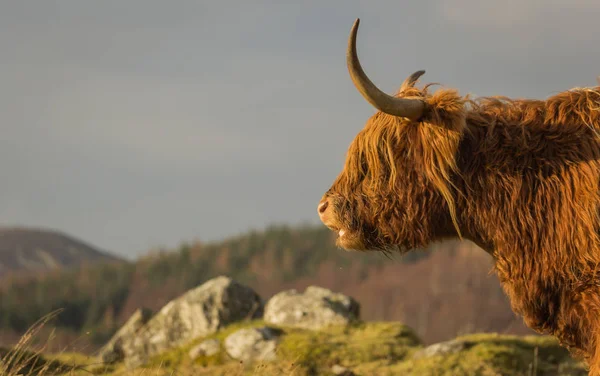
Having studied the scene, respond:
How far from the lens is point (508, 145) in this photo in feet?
20.9

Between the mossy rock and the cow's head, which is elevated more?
the cow's head

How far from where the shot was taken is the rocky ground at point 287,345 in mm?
11430

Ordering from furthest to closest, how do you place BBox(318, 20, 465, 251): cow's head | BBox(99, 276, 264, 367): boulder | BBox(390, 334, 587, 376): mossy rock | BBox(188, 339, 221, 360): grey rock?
1. BBox(99, 276, 264, 367): boulder
2. BBox(188, 339, 221, 360): grey rock
3. BBox(390, 334, 587, 376): mossy rock
4. BBox(318, 20, 465, 251): cow's head

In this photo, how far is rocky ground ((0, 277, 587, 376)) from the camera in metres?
11.4

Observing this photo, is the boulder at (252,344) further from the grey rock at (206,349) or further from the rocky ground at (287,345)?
the grey rock at (206,349)

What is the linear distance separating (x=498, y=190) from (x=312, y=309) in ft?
27.7

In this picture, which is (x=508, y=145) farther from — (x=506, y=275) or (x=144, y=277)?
(x=144, y=277)

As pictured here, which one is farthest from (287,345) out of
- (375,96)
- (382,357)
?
(375,96)

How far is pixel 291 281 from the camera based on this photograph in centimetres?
12388

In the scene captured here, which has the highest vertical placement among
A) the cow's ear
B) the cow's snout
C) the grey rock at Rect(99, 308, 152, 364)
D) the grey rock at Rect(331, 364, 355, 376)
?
the cow's ear

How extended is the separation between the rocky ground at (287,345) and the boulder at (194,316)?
0.02 meters

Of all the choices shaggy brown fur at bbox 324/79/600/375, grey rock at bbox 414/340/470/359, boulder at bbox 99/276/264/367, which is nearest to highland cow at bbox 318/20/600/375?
shaggy brown fur at bbox 324/79/600/375

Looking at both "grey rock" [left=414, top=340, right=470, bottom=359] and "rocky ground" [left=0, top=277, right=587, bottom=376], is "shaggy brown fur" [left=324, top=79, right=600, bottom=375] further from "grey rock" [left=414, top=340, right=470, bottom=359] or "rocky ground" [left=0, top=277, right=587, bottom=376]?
"grey rock" [left=414, top=340, right=470, bottom=359]

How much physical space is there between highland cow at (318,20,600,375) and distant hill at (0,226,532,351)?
Result: 8103 cm
